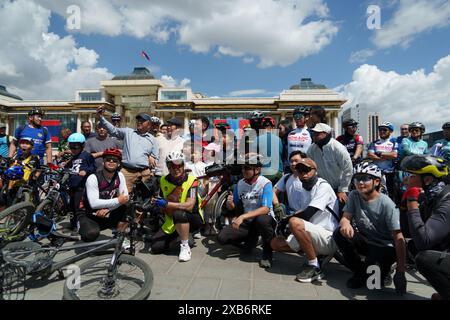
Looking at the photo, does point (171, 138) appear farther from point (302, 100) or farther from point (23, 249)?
point (302, 100)

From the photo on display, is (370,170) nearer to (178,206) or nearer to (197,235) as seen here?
(178,206)

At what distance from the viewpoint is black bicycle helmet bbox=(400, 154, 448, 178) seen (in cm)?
223

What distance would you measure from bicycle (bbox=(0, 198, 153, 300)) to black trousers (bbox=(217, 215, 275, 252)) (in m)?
Answer: 1.35

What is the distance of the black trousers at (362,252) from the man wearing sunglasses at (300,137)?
6.61 feet

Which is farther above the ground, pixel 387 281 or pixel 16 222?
pixel 16 222

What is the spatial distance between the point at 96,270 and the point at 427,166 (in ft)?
9.91

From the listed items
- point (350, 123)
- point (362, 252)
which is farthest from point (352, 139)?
point (362, 252)

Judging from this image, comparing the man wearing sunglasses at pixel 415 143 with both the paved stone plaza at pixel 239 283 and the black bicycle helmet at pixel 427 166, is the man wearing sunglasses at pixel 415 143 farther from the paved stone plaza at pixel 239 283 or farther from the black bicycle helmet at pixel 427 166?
the black bicycle helmet at pixel 427 166

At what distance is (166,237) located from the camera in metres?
3.61

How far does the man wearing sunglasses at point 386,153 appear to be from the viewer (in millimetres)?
5164

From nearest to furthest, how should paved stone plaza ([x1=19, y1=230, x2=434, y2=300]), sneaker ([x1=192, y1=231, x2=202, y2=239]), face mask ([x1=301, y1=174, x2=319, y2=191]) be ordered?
paved stone plaza ([x1=19, y1=230, x2=434, y2=300]) < face mask ([x1=301, y1=174, x2=319, y2=191]) < sneaker ([x1=192, y1=231, x2=202, y2=239])

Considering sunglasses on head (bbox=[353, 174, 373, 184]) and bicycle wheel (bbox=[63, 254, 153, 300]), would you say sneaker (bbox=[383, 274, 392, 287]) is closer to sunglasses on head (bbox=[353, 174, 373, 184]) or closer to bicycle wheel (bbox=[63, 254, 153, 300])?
sunglasses on head (bbox=[353, 174, 373, 184])

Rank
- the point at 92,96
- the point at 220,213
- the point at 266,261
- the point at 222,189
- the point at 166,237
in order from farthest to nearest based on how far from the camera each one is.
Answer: the point at 92,96
the point at 222,189
the point at 220,213
the point at 166,237
the point at 266,261

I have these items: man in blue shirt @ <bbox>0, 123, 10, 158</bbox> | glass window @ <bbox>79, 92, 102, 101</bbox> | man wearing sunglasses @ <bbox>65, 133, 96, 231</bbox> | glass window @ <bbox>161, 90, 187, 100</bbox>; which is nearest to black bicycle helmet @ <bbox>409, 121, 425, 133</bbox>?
man wearing sunglasses @ <bbox>65, 133, 96, 231</bbox>
